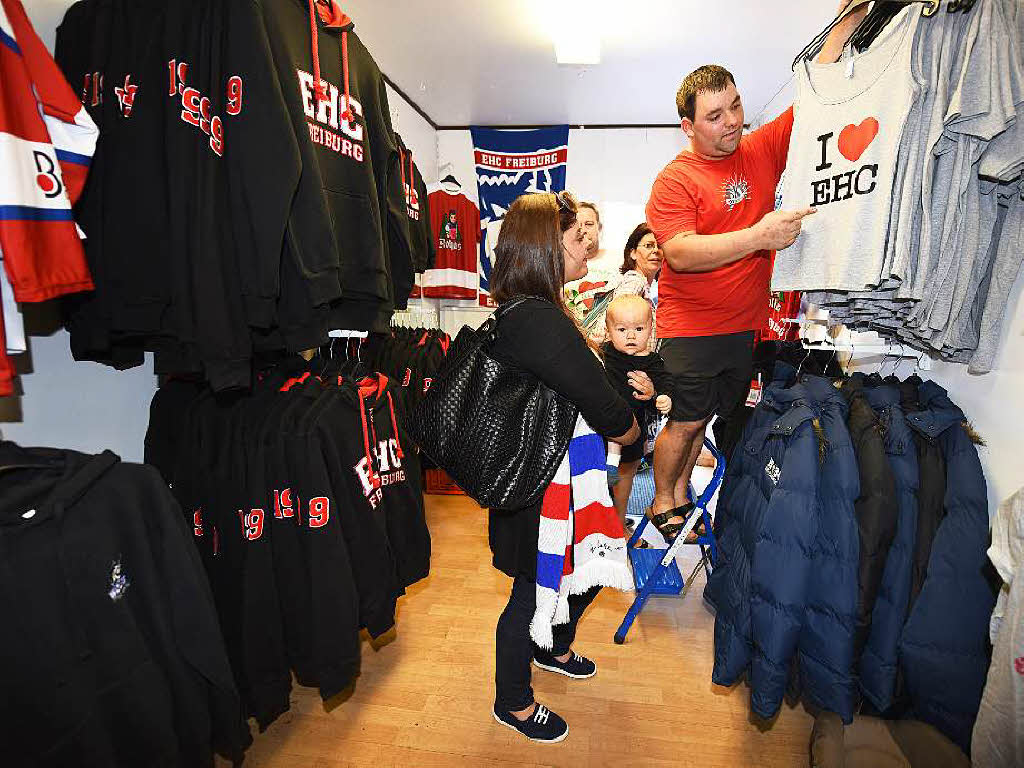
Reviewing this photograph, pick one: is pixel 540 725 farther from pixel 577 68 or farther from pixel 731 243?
pixel 577 68

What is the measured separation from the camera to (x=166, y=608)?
1.17 m

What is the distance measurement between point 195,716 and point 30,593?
1.62ft

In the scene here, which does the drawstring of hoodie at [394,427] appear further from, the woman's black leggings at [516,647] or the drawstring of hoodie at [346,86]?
the drawstring of hoodie at [346,86]

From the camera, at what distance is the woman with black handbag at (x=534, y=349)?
1.28 m

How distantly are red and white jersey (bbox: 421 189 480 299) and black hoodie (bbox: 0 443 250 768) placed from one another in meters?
3.29

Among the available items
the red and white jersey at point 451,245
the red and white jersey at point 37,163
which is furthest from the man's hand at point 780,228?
the red and white jersey at point 451,245

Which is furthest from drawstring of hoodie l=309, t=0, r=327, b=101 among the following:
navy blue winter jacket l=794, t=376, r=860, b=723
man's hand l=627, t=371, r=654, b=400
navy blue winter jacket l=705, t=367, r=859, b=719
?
navy blue winter jacket l=794, t=376, r=860, b=723

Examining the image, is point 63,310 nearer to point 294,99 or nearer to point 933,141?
point 294,99

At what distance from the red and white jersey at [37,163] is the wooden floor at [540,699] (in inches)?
63.2

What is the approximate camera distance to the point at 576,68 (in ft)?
11.8

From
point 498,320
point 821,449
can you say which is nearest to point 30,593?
point 498,320

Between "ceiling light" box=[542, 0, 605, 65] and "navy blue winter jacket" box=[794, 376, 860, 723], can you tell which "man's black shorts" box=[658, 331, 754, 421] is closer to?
"navy blue winter jacket" box=[794, 376, 860, 723]

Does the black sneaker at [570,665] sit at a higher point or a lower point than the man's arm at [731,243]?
lower

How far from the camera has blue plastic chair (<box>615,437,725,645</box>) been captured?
217cm
